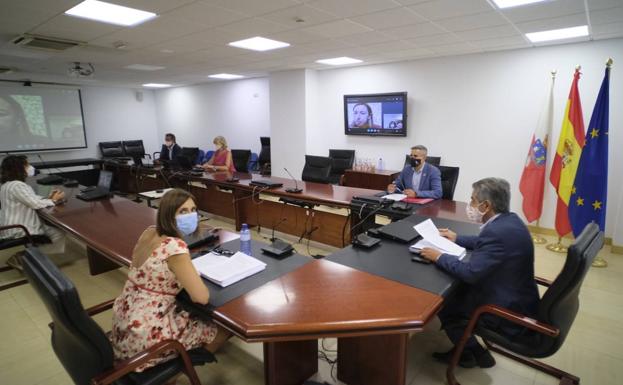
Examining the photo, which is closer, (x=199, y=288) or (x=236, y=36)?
(x=199, y=288)

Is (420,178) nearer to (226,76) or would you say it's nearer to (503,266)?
(503,266)

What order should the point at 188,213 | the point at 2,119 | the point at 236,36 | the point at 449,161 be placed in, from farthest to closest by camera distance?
the point at 2,119, the point at 449,161, the point at 236,36, the point at 188,213

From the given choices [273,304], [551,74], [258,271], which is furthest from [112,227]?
[551,74]

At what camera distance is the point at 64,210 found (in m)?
3.05

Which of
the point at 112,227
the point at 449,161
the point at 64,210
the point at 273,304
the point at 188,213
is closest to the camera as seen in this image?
the point at 273,304

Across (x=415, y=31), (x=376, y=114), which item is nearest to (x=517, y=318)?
(x=415, y=31)

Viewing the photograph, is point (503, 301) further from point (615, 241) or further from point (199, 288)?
point (615, 241)

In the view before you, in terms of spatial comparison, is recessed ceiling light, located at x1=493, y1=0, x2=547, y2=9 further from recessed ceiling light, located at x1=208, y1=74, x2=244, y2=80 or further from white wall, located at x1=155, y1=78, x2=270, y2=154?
recessed ceiling light, located at x1=208, y1=74, x2=244, y2=80

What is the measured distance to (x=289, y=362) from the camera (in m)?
1.60

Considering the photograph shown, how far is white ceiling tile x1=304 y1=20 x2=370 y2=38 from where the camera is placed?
3.28 metres

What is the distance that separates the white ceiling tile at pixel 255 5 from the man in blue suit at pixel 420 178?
1.76 meters

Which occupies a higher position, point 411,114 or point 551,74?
point 551,74

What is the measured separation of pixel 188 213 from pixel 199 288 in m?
0.42

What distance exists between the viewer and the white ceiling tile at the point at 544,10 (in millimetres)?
2675
